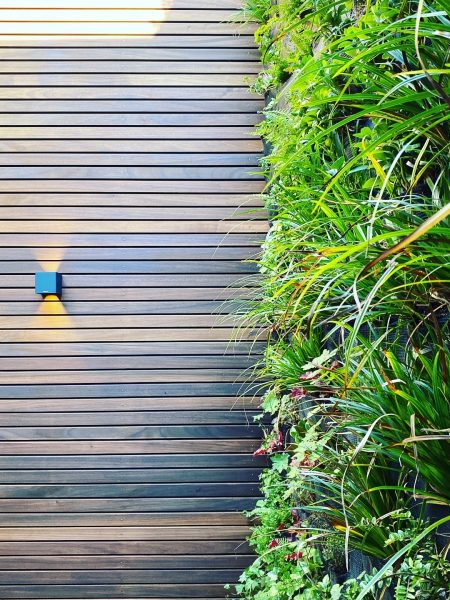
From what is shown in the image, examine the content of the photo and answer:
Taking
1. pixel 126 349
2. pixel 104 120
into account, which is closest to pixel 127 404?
pixel 126 349

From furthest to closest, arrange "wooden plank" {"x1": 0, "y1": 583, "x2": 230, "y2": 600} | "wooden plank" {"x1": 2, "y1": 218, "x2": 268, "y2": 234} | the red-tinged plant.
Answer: "wooden plank" {"x1": 2, "y1": 218, "x2": 268, "y2": 234} → "wooden plank" {"x1": 0, "y1": 583, "x2": 230, "y2": 600} → the red-tinged plant

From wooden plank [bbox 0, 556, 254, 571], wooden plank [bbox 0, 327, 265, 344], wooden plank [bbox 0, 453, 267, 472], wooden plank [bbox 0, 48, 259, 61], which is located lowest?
wooden plank [bbox 0, 556, 254, 571]

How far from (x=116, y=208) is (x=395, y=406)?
96.9 inches

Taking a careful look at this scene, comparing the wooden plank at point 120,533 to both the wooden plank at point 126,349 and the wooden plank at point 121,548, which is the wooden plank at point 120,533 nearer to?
the wooden plank at point 121,548

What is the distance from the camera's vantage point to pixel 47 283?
3102mm

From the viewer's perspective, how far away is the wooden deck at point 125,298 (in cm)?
304

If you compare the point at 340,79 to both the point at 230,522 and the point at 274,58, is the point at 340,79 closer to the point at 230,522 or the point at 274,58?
the point at 274,58

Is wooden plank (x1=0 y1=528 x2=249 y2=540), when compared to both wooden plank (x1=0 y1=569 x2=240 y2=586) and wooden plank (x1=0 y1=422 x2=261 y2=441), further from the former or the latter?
wooden plank (x1=0 y1=422 x2=261 y2=441)

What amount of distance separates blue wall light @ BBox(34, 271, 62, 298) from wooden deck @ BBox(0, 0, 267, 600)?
8 centimetres

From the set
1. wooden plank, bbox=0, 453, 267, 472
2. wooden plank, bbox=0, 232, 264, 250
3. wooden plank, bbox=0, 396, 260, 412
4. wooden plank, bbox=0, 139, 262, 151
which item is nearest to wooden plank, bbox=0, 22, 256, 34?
wooden plank, bbox=0, 139, 262, 151

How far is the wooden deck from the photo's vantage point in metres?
3.04

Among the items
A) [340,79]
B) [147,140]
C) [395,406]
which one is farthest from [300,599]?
[147,140]

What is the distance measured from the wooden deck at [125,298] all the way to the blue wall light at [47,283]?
0.25 feet

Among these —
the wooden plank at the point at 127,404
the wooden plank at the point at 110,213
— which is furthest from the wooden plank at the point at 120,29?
the wooden plank at the point at 127,404
